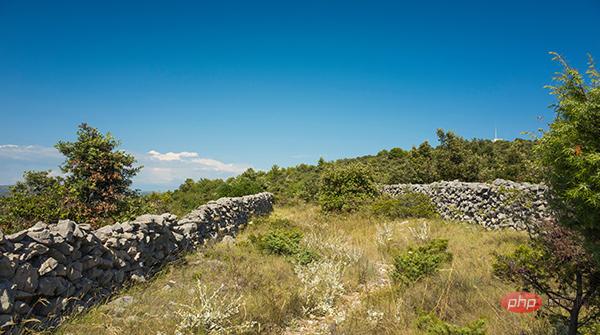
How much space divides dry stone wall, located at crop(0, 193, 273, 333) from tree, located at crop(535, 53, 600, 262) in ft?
18.1

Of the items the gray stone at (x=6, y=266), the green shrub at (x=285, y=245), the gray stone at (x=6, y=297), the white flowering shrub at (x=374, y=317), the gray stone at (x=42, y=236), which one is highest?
the gray stone at (x=42, y=236)

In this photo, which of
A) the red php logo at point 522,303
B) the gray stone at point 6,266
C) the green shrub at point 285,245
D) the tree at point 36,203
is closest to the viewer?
the red php logo at point 522,303

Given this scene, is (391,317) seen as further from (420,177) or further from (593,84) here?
(420,177)

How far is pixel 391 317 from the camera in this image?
4.95 metres

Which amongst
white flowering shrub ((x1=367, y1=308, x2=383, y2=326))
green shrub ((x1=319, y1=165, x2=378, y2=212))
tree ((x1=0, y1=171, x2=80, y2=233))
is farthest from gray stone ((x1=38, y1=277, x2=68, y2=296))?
green shrub ((x1=319, y1=165, x2=378, y2=212))

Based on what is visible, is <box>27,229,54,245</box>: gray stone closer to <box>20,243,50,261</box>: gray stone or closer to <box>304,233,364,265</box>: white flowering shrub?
<box>20,243,50,261</box>: gray stone

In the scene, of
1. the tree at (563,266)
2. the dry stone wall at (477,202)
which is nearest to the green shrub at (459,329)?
the tree at (563,266)

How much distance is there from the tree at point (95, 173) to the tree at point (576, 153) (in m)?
8.80

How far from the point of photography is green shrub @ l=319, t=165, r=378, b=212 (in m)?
18.0

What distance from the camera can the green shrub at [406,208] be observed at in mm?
15500

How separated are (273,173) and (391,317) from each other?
128 feet

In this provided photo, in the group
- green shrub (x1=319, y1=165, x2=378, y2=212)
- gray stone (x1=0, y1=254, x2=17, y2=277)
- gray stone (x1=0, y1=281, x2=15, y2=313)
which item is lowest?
gray stone (x1=0, y1=281, x2=15, y2=313)

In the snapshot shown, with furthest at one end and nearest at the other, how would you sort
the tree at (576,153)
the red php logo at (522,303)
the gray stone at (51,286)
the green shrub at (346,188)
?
1. the green shrub at (346,188)
2. the gray stone at (51,286)
3. the red php logo at (522,303)
4. the tree at (576,153)

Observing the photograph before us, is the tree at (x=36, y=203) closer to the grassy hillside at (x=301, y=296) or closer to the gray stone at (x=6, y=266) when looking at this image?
the grassy hillside at (x=301, y=296)
